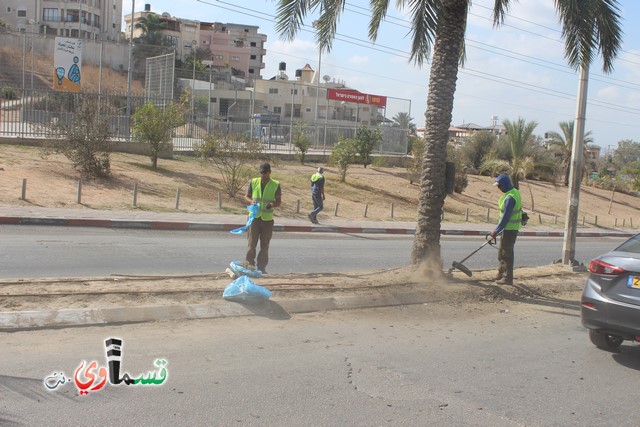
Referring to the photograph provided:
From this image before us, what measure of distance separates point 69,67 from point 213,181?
10703mm

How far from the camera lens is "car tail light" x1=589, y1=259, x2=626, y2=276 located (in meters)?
6.12

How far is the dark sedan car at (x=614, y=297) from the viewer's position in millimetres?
5930

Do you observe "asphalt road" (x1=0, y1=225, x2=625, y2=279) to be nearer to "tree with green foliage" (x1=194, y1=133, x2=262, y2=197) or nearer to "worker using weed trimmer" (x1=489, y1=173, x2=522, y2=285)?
"worker using weed trimmer" (x1=489, y1=173, x2=522, y2=285)

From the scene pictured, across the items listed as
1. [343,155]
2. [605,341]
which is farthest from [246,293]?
[343,155]

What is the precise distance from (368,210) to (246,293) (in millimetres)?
18337

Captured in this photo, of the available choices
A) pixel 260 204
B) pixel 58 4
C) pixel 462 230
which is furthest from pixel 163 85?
pixel 58 4

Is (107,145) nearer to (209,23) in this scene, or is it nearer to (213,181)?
(213,181)

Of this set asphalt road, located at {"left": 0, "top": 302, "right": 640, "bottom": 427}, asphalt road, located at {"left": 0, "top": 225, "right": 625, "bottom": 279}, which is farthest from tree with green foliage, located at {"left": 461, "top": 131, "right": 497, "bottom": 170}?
asphalt road, located at {"left": 0, "top": 302, "right": 640, "bottom": 427}

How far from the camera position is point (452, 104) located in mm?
9477

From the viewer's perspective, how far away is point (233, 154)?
22078 millimetres

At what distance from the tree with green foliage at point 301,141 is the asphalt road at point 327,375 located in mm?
25969

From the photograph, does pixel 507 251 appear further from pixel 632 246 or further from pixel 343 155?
pixel 343 155

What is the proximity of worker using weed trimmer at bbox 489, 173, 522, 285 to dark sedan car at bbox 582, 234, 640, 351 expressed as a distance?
2418mm

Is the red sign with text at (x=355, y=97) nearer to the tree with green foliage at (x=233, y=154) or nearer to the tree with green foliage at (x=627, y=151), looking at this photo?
the tree with green foliage at (x=233, y=154)
